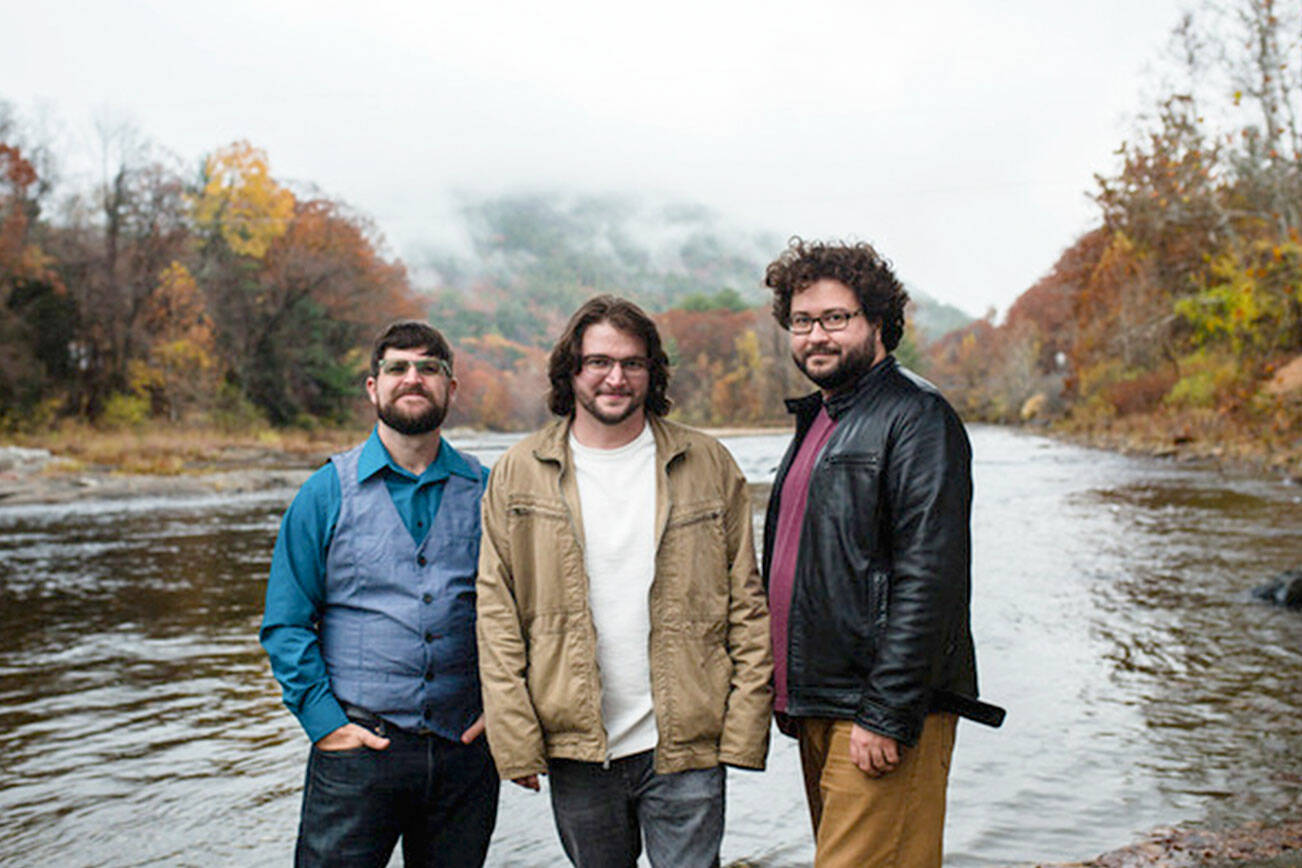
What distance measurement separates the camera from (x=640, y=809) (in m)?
2.61

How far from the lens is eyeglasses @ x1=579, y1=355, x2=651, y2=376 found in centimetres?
262

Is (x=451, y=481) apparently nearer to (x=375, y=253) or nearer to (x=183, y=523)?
(x=183, y=523)

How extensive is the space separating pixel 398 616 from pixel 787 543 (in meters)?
1.03

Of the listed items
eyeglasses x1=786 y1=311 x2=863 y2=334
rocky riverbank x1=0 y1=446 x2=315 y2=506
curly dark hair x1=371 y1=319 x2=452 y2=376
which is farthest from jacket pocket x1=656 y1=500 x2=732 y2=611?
rocky riverbank x1=0 y1=446 x2=315 y2=506

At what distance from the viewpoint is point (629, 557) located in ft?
8.50

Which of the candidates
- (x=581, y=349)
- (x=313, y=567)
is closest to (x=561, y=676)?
(x=313, y=567)

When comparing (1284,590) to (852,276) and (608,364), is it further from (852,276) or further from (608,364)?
(608,364)

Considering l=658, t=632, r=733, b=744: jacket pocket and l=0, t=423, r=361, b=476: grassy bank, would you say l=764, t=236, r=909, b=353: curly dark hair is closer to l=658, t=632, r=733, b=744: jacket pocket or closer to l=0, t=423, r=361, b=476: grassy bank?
l=658, t=632, r=733, b=744: jacket pocket

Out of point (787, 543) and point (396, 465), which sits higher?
point (396, 465)

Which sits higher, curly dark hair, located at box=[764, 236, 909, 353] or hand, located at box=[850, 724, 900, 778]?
curly dark hair, located at box=[764, 236, 909, 353]

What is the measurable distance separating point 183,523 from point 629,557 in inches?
648

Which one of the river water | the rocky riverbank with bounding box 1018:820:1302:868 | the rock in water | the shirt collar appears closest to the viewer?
the shirt collar

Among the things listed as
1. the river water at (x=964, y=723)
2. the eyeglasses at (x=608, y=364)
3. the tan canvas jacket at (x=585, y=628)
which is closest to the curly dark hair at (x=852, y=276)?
the eyeglasses at (x=608, y=364)

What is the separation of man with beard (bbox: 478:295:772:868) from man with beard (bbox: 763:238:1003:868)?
0.15 metres
